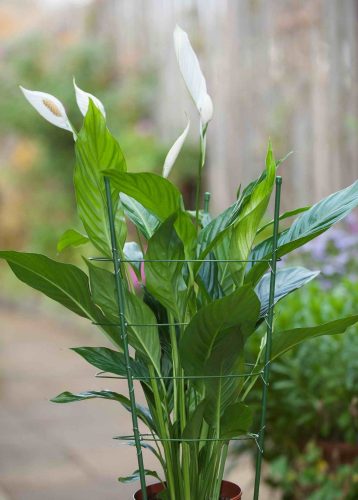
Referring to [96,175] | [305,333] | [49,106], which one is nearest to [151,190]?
[96,175]

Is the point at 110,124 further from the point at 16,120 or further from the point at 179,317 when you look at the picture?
the point at 179,317

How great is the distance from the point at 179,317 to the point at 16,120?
22.3 feet

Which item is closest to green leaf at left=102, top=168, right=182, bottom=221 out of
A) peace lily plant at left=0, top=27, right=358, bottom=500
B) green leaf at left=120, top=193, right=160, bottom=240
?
peace lily plant at left=0, top=27, right=358, bottom=500

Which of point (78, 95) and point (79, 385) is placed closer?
point (78, 95)

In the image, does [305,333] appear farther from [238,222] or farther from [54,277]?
[54,277]

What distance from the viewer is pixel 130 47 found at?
755 cm

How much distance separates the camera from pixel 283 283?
1.40 m

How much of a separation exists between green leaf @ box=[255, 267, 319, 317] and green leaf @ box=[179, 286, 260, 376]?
0.31 feet

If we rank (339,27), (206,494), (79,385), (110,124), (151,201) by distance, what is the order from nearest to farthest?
(151,201)
(206,494)
(339,27)
(79,385)
(110,124)

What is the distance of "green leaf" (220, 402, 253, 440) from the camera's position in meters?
1.25

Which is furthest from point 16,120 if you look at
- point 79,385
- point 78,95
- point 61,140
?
point 78,95

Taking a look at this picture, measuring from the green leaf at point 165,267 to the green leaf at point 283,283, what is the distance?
0.14 metres

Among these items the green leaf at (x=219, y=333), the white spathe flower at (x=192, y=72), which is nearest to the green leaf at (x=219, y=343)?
the green leaf at (x=219, y=333)

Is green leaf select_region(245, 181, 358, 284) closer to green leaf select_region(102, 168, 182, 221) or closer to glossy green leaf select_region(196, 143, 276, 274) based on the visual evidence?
glossy green leaf select_region(196, 143, 276, 274)
